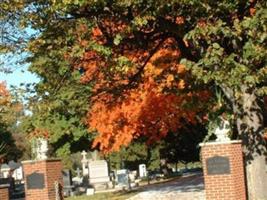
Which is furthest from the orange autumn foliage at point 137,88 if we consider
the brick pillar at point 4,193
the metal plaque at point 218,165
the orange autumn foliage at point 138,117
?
the brick pillar at point 4,193

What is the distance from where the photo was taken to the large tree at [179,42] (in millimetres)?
13367

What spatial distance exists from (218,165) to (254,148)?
156 centimetres

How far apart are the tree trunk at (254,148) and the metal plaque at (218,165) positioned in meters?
1.05

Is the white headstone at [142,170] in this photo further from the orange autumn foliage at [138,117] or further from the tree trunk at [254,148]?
the tree trunk at [254,148]

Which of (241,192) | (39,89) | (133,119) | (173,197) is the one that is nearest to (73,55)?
(39,89)

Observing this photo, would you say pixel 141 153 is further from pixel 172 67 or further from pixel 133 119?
pixel 172 67

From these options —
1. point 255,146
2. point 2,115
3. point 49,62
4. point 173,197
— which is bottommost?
point 173,197

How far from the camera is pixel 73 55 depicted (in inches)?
615

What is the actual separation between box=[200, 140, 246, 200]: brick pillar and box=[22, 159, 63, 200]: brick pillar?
531cm

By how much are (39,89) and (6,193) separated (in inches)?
176

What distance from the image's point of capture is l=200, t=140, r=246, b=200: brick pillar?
17.2 m

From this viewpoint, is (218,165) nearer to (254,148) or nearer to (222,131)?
(222,131)

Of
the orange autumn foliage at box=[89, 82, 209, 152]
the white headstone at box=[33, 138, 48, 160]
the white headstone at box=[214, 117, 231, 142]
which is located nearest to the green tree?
the orange autumn foliage at box=[89, 82, 209, 152]

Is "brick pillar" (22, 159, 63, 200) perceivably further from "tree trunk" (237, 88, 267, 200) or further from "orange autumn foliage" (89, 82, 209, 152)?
"orange autumn foliage" (89, 82, 209, 152)
